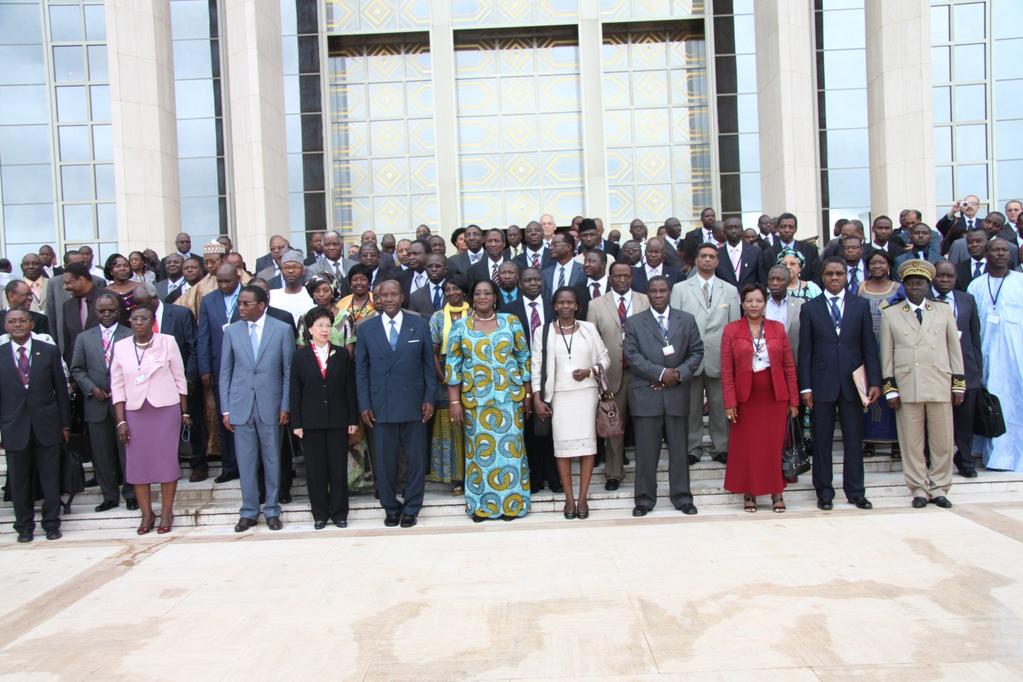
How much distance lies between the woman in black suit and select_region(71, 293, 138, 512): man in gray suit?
1.88 metres

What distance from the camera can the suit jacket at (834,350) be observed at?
7.71m

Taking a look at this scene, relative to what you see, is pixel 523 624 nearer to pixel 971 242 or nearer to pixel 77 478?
pixel 77 478

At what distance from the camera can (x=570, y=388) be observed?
7.77 metres

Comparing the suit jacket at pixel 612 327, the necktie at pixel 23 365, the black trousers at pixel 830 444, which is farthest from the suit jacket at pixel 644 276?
the necktie at pixel 23 365

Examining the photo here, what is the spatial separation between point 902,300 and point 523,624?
4916mm

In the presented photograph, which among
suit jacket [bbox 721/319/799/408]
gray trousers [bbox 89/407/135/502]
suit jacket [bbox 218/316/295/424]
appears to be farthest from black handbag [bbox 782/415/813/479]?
→ gray trousers [bbox 89/407/135/502]

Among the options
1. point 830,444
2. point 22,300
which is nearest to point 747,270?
point 830,444

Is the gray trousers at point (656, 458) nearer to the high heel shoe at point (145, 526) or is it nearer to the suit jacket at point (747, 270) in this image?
the suit jacket at point (747, 270)

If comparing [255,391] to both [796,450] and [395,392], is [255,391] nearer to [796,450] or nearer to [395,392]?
[395,392]

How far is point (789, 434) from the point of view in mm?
7742

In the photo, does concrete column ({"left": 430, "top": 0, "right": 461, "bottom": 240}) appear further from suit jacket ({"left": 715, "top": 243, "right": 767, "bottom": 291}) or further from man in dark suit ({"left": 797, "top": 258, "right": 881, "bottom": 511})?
man in dark suit ({"left": 797, "top": 258, "right": 881, "bottom": 511})

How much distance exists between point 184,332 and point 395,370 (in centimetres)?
248

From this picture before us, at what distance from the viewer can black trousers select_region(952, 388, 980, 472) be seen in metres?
8.40

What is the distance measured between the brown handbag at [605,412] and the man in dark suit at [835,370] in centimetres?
165
